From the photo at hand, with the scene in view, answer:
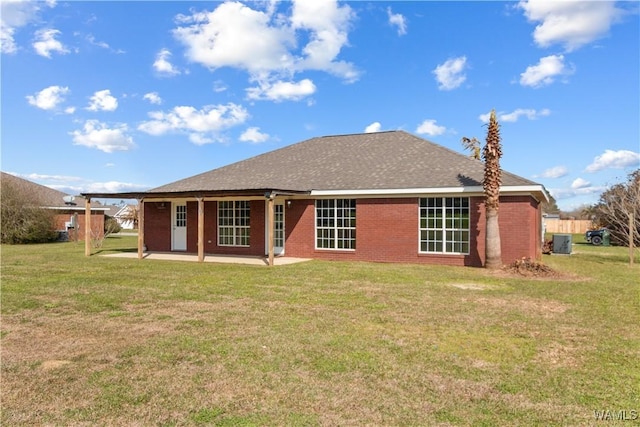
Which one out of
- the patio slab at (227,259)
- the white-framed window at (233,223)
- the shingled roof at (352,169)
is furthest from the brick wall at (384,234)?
the white-framed window at (233,223)

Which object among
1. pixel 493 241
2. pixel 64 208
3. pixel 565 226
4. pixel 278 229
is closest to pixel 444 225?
pixel 493 241

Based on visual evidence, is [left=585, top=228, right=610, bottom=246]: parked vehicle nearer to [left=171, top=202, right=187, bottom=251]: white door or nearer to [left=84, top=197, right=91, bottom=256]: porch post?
[left=171, top=202, right=187, bottom=251]: white door

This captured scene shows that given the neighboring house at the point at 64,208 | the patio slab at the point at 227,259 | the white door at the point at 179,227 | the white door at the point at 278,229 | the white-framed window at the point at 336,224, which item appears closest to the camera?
the patio slab at the point at 227,259

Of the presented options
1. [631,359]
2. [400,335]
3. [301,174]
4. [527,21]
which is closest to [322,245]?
[301,174]

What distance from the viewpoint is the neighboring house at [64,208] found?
3034cm

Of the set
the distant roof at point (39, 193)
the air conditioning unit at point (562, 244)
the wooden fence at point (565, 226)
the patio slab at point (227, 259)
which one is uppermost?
the distant roof at point (39, 193)

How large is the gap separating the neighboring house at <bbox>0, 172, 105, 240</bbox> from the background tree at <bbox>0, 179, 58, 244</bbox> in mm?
417

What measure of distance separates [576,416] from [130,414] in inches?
150

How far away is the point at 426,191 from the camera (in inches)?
603

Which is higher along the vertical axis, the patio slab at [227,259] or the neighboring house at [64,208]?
the neighboring house at [64,208]

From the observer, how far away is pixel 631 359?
17.6ft

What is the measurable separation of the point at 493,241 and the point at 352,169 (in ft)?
21.9

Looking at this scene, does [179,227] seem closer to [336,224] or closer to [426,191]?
[336,224]

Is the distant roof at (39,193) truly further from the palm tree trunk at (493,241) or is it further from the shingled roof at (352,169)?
the palm tree trunk at (493,241)
